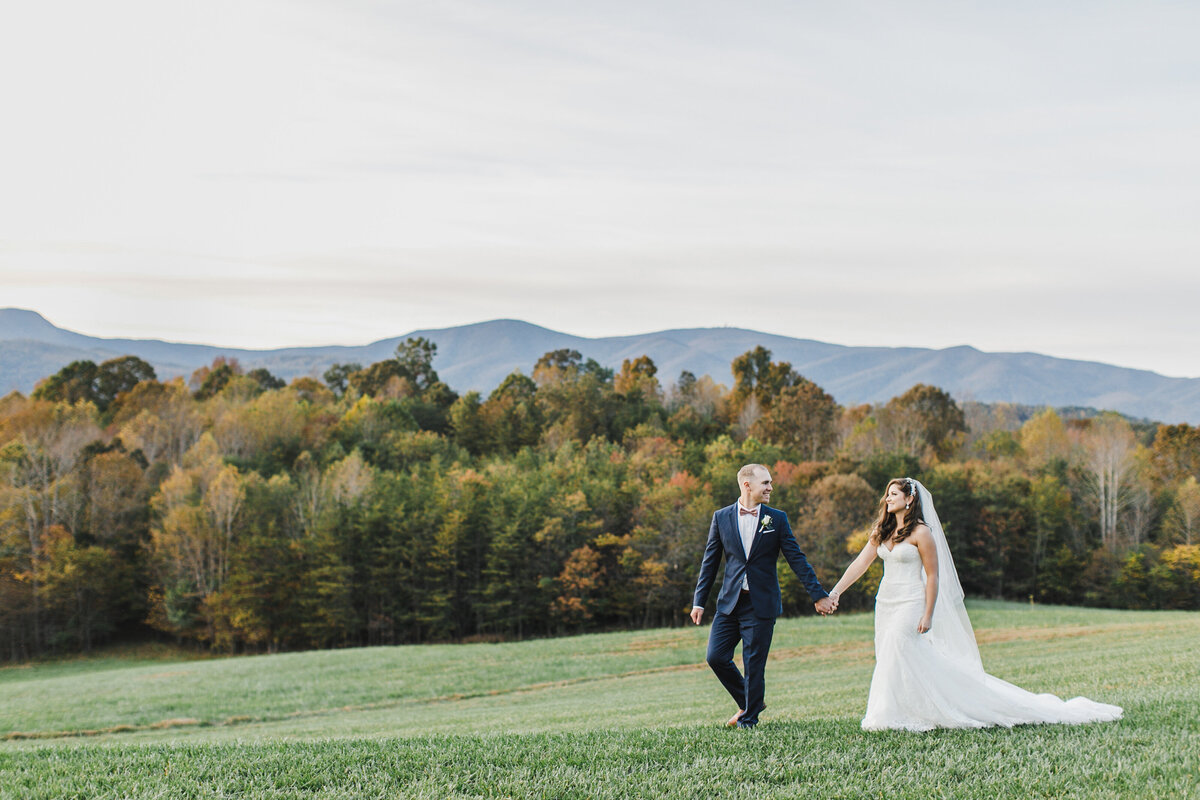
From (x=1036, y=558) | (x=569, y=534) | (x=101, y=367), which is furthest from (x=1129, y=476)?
(x=101, y=367)

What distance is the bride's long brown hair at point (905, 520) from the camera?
8.52m

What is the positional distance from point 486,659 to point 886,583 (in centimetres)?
2413

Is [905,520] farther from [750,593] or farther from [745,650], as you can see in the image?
[745,650]

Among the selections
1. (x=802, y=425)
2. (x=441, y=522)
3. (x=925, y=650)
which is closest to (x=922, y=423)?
(x=802, y=425)

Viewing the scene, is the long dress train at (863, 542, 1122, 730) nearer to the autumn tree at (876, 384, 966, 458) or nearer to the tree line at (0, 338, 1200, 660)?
the tree line at (0, 338, 1200, 660)

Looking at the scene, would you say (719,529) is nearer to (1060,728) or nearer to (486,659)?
(1060,728)

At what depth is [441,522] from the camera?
56438 millimetres

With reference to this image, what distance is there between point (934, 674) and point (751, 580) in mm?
1924

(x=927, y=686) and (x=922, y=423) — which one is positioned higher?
(x=922, y=423)

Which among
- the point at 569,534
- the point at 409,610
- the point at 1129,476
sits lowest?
the point at 409,610

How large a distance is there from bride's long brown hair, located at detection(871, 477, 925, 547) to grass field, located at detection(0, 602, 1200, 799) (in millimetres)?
1869

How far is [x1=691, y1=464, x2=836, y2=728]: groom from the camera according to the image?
28.5 ft

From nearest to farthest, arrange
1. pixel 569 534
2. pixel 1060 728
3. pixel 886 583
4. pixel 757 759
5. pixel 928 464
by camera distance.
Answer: pixel 757 759, pixel 1060 728, pixel 886 583, pixel 569 534, pixel 928 464

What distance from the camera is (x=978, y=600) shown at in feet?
175
